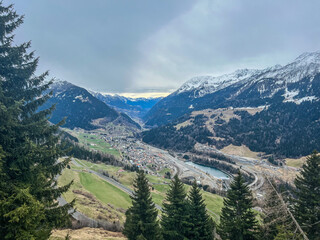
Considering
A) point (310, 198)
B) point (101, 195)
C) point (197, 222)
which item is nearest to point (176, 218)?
point (197, 222)

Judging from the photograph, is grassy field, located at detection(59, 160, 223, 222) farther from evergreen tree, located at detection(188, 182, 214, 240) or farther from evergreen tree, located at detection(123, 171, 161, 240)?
evergreen tree, located at detection(188, 182, 214, 240)

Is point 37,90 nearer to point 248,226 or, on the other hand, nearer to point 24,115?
point 24,115

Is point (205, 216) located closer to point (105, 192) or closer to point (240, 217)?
point (240, 217)

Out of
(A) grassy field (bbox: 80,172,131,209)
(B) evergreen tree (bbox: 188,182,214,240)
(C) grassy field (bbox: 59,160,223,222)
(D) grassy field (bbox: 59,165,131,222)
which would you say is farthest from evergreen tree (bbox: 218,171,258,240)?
(A) grassy field (bbox: 80,172,131,209)

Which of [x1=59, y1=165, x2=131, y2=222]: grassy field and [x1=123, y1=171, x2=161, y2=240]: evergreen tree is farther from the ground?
[x1=123, y1=171, x2=161, y2=240]: evergreen tree

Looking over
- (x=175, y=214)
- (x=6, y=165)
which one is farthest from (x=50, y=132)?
(x=175, y=214)

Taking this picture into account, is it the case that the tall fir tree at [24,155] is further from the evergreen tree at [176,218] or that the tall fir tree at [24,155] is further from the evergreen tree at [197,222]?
the evergreen tree at [197,222]
